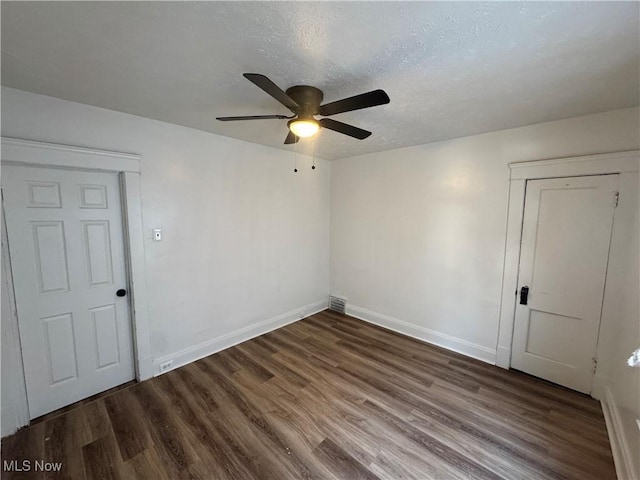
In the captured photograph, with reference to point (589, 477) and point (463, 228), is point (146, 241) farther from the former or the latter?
point (589, 477)

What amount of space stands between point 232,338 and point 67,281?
177cm

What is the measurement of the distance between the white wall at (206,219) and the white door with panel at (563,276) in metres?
2.83

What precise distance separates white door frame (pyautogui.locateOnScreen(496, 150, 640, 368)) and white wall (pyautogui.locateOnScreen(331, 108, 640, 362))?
69mm

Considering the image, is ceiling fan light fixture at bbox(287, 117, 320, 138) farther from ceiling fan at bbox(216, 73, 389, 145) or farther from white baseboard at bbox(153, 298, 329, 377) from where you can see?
white baseboard at bbox(153, 298, 329, 377)

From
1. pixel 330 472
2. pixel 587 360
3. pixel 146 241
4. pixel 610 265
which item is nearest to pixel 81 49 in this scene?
pixel 146 241

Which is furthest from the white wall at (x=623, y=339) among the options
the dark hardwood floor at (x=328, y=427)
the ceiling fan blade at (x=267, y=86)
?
the ceiling fan blade at (x=267, y=86)

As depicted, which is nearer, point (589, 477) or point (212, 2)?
point (212, 2)

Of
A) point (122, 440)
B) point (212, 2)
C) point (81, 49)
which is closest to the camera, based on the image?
point (212, 2)

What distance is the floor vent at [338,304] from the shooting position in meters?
4.47

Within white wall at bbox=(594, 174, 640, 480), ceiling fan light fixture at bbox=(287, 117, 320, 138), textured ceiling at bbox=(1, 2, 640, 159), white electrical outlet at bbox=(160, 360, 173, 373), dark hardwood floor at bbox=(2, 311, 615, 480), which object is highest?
textured ceiling at bbox=(1, 2, 640, 159)

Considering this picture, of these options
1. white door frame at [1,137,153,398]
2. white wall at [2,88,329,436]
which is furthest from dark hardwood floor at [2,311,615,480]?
white wall at [2,88,329,436]

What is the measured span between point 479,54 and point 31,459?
12.8 ft

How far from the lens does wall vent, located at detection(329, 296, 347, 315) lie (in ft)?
14.6

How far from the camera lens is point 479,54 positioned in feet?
4.98
